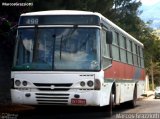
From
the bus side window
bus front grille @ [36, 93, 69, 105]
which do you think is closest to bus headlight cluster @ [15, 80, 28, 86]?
bus front grille @ [36, 93, 69, 105]

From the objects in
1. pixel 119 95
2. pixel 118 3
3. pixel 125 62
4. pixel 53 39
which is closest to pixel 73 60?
pixel 53 39

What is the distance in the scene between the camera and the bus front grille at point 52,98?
15023mm

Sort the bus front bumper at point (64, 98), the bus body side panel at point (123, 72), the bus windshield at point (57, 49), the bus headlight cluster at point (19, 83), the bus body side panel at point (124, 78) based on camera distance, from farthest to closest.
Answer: the bus body side panel at point (124, 78), the bus body side panel at point (123, 72), the bus headlight cluster at point (19, 83), the bus windshield at point (57, 49), the bus front bumper at point (64, 98)

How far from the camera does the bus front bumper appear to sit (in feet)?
49.2

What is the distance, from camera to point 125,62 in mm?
20812

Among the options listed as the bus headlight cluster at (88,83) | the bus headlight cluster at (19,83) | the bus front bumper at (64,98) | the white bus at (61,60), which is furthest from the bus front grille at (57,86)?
the bus headlight cluster at (19,83)

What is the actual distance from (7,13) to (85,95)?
9573 millimetres

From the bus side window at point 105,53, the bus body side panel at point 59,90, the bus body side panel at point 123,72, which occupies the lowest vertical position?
the bus body side panel at point 59,90

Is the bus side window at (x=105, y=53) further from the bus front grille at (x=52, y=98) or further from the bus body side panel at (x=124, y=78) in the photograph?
the bus front grille at (x=52, y=98)

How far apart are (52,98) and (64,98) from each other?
34 cm

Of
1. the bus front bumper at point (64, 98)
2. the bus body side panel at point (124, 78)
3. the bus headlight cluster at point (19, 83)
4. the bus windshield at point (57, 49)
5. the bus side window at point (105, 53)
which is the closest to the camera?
the bus front bumper at point (64, 98)

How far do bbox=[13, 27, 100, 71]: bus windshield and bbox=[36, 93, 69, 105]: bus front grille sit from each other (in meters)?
0.76

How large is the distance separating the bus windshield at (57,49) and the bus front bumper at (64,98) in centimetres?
72

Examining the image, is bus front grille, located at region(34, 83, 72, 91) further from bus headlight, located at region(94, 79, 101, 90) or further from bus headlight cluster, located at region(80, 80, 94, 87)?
bus headlight, located at region(94, 79, 101, 90)
